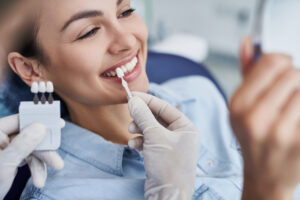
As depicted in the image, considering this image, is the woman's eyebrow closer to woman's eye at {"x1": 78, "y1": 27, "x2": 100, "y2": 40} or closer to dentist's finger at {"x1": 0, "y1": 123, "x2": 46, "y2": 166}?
woman's eye at {"x1": 78, "y1": 27, "x2": 100, "y2": 40}

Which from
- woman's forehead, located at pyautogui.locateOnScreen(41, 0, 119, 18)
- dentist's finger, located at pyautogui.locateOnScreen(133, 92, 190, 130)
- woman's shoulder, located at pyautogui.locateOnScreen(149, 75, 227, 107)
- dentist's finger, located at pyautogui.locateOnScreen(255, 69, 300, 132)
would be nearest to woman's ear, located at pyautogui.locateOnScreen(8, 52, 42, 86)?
woman's forehead, located at pyautogui.locateOnScreen(41, 0, 119, 18)

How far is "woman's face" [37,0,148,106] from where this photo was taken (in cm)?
64

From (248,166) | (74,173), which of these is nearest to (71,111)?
(74,173)

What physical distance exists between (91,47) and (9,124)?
0.21m

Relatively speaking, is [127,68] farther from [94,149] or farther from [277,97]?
[277,97]

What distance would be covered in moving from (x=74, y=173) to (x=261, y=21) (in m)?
0.53

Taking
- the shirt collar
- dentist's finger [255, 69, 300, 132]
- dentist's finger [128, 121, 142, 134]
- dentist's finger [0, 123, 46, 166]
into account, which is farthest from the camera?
the shirt collar

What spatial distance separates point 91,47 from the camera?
26.6 inches

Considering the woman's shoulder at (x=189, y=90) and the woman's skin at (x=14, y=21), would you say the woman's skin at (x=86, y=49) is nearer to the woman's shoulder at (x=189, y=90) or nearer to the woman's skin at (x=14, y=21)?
the woman's skin at (x=14, y=21)

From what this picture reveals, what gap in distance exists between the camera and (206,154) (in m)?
0.90

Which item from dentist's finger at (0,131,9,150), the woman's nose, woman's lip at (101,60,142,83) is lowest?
dentist's finger at (0,131,9,150)

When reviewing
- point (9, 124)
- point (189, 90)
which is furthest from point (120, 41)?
point (189, 90)

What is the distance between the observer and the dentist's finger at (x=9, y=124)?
59 cm

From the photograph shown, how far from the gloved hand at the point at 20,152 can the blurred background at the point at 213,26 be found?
3.92 feet
